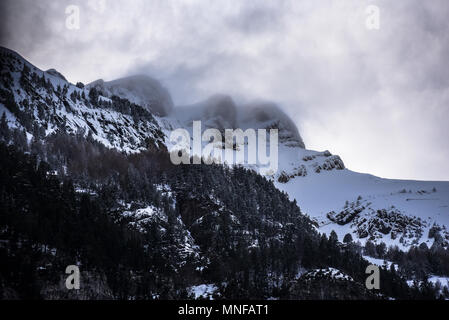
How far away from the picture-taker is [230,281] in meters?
178

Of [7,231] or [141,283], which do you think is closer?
[7,231]

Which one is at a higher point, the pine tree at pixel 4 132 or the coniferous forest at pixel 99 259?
the pine tree at pixel 4 132

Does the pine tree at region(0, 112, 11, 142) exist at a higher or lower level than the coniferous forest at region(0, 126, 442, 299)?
higher

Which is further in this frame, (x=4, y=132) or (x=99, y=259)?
(x=4, y=132)

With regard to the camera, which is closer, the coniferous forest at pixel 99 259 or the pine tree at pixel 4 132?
the coniferous forest at pixel 99 259

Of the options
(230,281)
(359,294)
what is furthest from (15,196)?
(359,294)

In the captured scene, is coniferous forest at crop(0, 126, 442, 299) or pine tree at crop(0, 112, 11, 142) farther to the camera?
pine tree at crop(0, 112, 11, 142)

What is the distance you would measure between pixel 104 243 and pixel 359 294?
10113cm

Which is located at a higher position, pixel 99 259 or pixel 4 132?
pixel 4 132

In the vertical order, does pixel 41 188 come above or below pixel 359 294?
above
